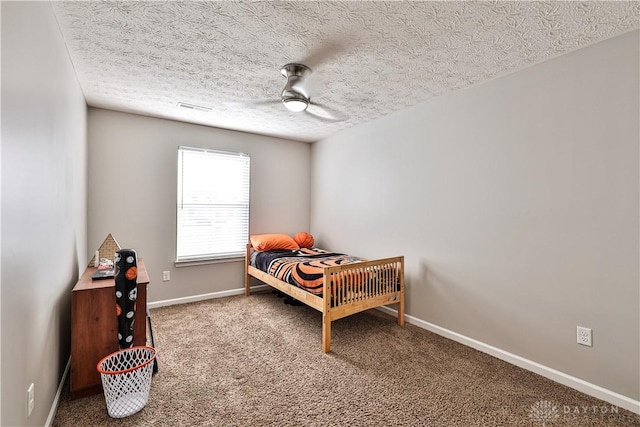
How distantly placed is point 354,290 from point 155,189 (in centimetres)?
267

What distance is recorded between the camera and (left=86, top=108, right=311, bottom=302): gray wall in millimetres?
3369

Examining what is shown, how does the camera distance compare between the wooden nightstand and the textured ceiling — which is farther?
the wooden nightstand

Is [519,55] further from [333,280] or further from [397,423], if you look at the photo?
[397,423]

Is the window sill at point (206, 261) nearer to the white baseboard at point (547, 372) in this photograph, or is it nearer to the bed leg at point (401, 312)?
the bed leg at point (401, 312)

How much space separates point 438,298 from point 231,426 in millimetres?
2120

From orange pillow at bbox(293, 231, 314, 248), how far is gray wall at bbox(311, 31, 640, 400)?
1.34 metres

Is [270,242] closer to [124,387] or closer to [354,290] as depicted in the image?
[354,290]

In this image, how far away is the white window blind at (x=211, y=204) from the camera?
3836mm

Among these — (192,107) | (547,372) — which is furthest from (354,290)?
(192,107)

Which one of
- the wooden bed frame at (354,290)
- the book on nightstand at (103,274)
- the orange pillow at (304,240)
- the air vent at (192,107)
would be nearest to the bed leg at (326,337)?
the wooden bed frame at (354,290)

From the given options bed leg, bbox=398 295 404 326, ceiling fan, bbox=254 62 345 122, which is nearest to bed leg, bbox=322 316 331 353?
bed leg, bbox=398 295 404 326

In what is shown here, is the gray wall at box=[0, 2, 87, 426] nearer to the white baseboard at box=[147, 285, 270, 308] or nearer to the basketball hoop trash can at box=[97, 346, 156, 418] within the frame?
the basketball hoop trash can at box=[97, 346, 156, 418]

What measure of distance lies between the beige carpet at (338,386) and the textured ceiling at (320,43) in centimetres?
233

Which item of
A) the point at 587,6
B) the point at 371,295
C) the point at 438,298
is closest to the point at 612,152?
the point at 587,6
